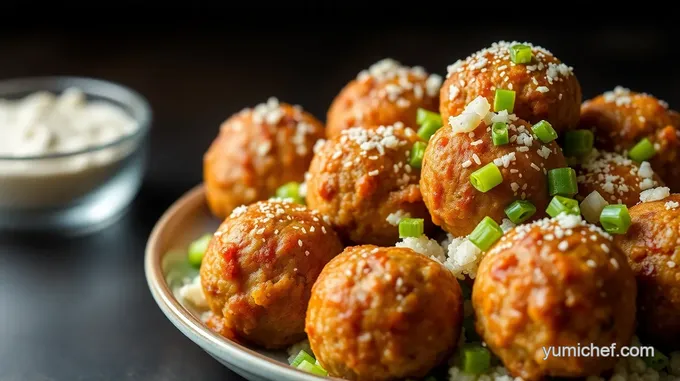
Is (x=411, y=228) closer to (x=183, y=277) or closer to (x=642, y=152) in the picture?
(x=642, y=152)

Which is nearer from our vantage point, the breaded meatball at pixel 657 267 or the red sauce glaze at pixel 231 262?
the breaded meatball at pixel 657 267

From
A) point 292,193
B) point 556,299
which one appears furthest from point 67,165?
point 556,299

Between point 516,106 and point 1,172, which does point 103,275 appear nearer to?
point 1,172

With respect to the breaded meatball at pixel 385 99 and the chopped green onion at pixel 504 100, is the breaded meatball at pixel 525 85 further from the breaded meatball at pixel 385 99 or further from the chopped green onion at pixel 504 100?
the breaded meatball at pixel 385 99

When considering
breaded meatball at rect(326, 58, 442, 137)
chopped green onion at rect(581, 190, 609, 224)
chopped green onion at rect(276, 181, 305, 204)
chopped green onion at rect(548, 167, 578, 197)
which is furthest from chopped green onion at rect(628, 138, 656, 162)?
chopped green onion at rect(276, 181, 305, 204)

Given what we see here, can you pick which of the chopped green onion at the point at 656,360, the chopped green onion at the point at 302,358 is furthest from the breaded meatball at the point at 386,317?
the chopped green onion at the point at 656,360

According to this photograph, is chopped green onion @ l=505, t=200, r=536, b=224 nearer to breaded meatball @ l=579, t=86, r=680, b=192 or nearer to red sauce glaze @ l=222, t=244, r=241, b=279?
breaded meatball @ l=579, t=86, r=680, b=192

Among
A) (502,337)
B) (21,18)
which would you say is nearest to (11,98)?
(21,18)
